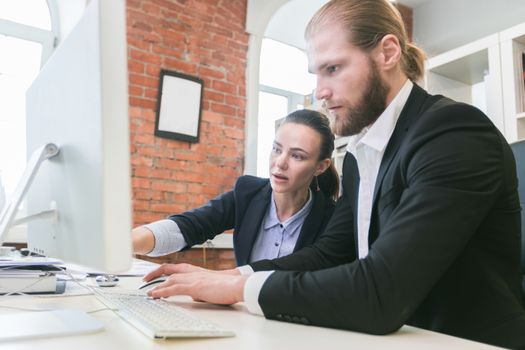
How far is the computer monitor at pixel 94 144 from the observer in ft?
1.85

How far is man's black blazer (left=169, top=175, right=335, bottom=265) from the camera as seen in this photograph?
153 cm

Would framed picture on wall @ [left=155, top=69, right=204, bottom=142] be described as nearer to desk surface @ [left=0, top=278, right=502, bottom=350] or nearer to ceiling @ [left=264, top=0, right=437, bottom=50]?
ceiling @ [left=264, top=0, right=437, bottom=50]

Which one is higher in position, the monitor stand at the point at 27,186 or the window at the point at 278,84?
the window at the point at 278,84

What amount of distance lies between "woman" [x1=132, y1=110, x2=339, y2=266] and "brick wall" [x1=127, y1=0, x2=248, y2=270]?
4.70ft

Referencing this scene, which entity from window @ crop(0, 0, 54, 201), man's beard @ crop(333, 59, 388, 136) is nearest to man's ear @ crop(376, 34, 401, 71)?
man's beard @ crop(333, 59, 388, 136)

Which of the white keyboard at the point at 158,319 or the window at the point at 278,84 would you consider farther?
the window at the point at 278,84

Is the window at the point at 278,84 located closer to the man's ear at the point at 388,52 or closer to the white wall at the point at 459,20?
the white wall at the point at 459,20

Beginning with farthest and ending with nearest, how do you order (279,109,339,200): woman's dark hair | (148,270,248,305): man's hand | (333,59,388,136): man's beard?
(279,109,339,200): woman's dark hair
(333,59,388,136): man's beard
(148,270,248,305): man's hand

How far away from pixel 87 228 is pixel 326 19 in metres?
0.77

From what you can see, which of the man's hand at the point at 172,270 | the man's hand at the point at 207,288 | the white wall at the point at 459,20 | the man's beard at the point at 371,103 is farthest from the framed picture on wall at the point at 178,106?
the man's hand at the point at 207,288

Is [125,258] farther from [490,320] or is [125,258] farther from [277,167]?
[277,167]

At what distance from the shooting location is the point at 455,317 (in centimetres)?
84

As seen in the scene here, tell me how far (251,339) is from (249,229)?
39.6 inches

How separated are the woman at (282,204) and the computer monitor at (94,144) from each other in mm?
820
